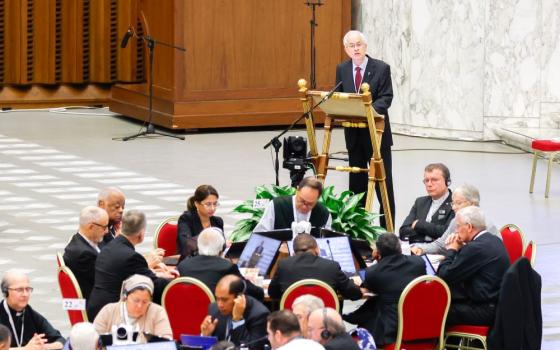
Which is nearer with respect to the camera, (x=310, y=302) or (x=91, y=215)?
(x=310, y=302)

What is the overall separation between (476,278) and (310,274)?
1.01 meters

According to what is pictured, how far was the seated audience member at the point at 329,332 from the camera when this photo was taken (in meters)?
6.29

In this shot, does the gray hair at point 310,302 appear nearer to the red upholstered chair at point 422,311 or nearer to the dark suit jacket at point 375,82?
the red upholstered chair at point 422,311

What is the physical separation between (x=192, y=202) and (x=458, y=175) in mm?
6188

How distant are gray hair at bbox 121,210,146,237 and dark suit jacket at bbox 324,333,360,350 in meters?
1.75

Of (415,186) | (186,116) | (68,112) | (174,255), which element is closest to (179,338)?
(174,255)

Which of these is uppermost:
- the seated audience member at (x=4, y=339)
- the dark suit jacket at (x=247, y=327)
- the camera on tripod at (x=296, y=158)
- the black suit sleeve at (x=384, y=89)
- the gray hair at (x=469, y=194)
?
the black suit sleeve at (x=384, y=89)

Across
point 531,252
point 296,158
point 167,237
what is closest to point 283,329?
point 531,252

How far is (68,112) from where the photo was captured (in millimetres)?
19359

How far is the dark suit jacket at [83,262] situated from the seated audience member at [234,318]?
1068 mm

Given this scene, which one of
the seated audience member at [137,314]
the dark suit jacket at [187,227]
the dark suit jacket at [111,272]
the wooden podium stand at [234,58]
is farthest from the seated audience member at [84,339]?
the wooden podium stand at [234,58]

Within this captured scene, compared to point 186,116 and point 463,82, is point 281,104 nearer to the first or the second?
point 186,116

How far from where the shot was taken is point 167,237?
346 inches

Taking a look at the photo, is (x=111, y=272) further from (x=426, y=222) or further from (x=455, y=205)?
(x=426, y=222)
